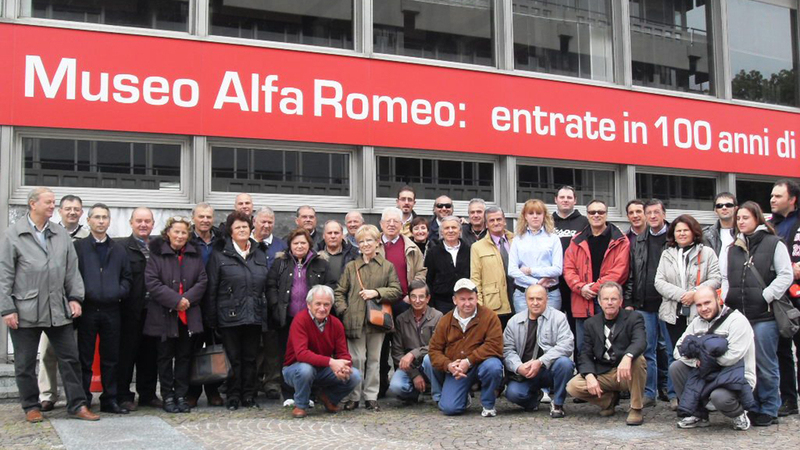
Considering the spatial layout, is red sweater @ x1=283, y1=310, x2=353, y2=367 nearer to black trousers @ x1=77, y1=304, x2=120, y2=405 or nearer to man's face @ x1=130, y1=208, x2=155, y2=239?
black trousers @ x1=77, y1=304, x2=120, y2=405

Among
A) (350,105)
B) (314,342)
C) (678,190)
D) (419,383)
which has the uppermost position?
(350,105)

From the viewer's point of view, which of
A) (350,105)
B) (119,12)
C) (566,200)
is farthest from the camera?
(350,105)

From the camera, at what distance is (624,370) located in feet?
21.9

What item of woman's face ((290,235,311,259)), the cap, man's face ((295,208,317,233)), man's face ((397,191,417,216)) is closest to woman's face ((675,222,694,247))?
the cap

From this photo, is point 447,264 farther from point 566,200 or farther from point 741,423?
point 741,423

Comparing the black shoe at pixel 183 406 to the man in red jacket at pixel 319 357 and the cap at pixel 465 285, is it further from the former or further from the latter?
the cap at pixel 465 285

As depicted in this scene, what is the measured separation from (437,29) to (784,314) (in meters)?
6.02

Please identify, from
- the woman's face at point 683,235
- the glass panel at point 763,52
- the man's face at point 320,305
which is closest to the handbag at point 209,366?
the man's face at point 320,305

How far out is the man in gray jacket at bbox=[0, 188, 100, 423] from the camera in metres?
6.38

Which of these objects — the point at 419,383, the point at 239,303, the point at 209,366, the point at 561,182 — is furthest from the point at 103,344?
the point at 561,182

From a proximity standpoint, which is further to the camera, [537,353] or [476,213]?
[476,213]

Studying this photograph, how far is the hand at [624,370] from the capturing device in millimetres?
6691

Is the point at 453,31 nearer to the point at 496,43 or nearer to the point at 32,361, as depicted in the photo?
the point at 496,43

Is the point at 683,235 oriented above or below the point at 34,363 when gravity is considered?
above
